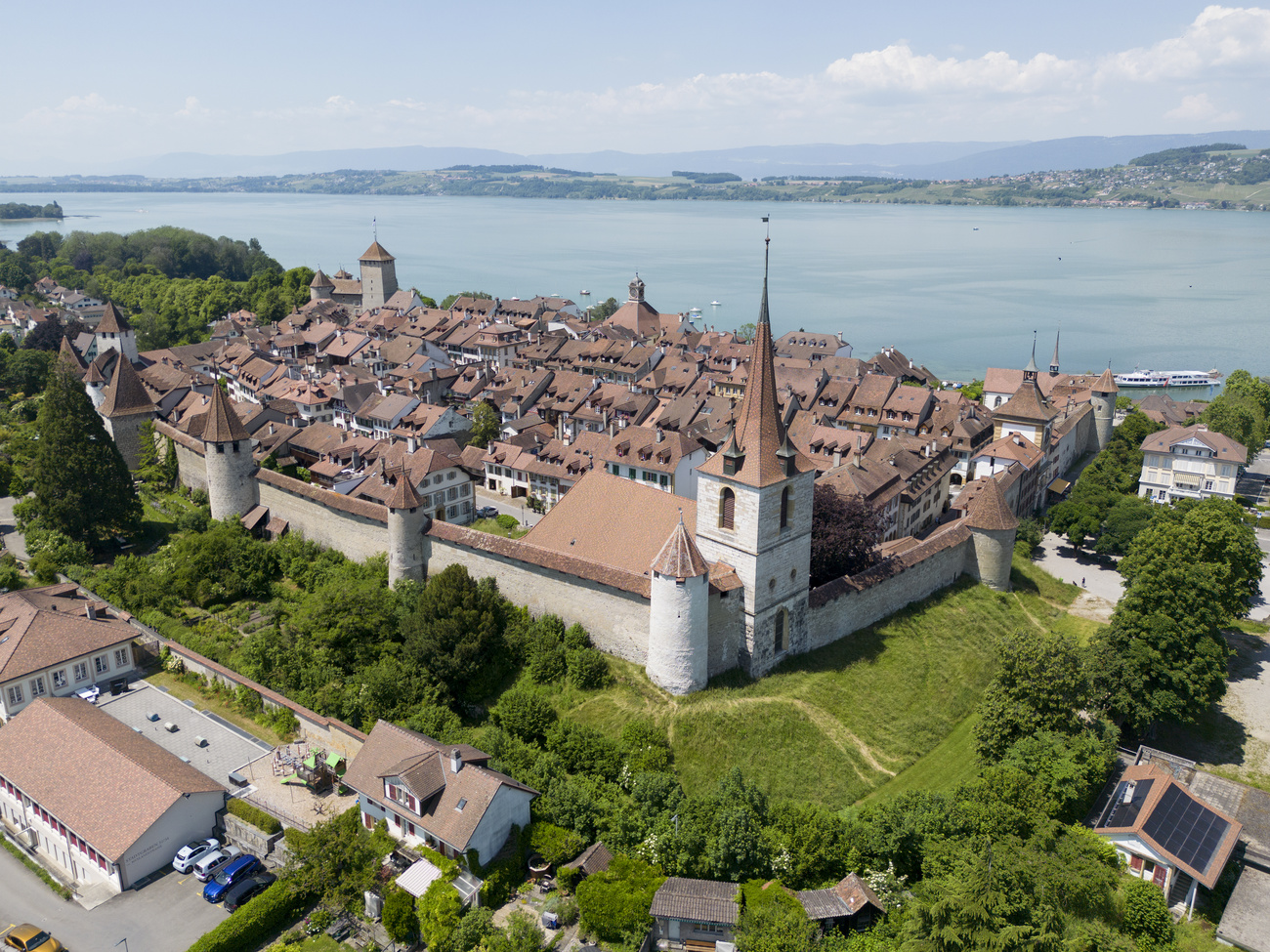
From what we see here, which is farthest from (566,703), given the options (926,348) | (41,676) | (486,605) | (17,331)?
(926,348)

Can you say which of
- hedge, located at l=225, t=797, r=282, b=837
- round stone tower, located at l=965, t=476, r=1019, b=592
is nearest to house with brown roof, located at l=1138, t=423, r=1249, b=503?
round stone tower, located at l=965, t=476, r=1019, b=592

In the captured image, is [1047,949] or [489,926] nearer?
[1047,949]

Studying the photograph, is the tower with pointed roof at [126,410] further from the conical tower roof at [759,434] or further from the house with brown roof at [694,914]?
the house with brown roof at [694,914]

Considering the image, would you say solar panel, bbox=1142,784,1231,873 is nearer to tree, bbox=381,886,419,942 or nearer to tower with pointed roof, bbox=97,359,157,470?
tree, bbox=381,886,419,942

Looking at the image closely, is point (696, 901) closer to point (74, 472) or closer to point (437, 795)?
point (437, 795)

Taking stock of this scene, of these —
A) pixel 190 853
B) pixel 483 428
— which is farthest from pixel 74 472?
pixel 190 853

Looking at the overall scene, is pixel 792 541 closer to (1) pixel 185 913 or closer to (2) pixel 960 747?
(2) pixel 960 747

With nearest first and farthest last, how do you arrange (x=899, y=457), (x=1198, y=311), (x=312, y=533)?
(x=312, y=533), (x=899, y=457), (x=1198, y=311)
